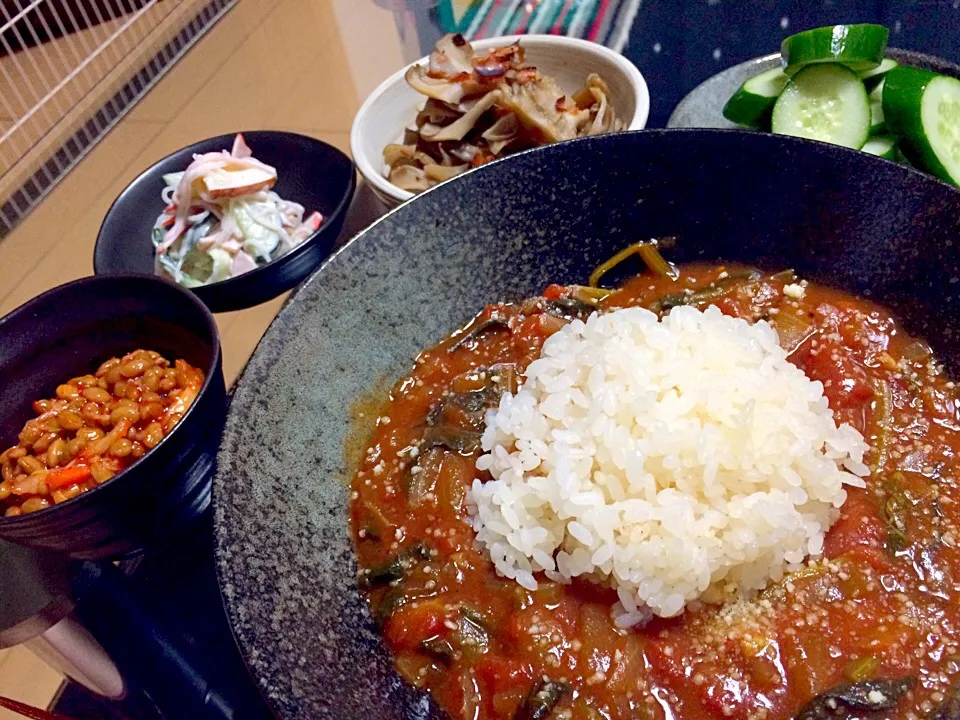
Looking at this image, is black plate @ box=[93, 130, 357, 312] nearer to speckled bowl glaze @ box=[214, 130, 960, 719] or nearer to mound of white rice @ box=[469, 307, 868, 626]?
speckled bowl glaze @ box=[214, 130, 960, 719]

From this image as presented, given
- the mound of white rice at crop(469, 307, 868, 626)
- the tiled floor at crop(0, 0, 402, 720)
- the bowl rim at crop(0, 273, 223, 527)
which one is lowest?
the tiled floor at crop(0, 0, 402, 720)

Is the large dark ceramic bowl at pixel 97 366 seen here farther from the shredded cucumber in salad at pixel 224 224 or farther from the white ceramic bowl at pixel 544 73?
the white ceramic bowl at pixel 544 73

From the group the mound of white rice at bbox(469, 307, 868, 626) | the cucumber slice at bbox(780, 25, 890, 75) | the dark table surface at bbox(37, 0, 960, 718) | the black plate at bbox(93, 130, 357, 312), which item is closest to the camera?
the mound of white rice at bbox(469, 307, 868, 626)

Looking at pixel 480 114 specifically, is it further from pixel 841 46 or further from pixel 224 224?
pixel 841 46

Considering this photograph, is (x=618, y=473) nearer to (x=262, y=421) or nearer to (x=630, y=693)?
(x=630, y=693)

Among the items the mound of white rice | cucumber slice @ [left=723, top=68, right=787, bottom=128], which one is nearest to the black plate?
the mound of white rice

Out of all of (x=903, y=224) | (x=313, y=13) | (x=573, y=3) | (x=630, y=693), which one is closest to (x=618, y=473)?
(x=630, y=693)
